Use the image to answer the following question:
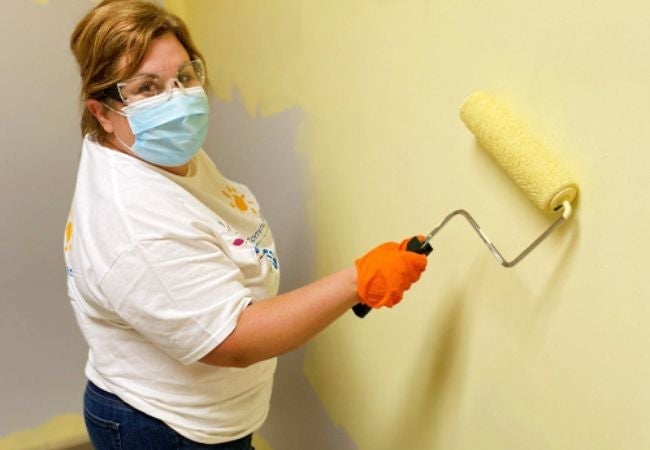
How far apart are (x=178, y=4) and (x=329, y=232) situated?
0.87 m

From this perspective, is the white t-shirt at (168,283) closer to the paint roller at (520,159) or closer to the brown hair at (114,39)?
the brown hair at (114,39)

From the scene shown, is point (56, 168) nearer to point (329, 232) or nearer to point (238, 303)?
point (329, 232)

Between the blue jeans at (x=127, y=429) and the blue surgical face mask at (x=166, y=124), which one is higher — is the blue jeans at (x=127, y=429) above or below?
below

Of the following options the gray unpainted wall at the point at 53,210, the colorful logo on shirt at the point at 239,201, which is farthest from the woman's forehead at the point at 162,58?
the gray unpainted wall at the point at 53,210

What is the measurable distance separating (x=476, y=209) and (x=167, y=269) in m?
0.38

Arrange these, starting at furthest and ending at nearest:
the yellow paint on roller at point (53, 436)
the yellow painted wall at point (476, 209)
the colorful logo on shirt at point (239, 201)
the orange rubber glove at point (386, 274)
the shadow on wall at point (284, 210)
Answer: the yellow paint on roller at point (53, 436) < the shadow on wall at point (284, 210) < the colorful logo on shirt at point (239, 201) < the orange rubber glove at point (386, 274) < the yellow painted wall at point (476, 209)

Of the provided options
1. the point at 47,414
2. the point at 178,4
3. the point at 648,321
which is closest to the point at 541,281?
the point at 648,321

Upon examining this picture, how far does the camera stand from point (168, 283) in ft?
2.42

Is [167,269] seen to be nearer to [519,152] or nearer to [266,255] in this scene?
[266,255]

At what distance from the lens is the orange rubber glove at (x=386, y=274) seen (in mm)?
720

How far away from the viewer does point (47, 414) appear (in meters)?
1.78

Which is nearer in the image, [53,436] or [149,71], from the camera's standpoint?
[149,71]

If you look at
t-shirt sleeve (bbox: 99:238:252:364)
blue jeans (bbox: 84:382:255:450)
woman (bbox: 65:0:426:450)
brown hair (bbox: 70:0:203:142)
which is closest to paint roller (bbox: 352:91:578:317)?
woman (bbox: 65:0:426:450)

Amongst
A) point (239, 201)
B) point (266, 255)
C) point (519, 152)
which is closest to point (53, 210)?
point (239, 201)
